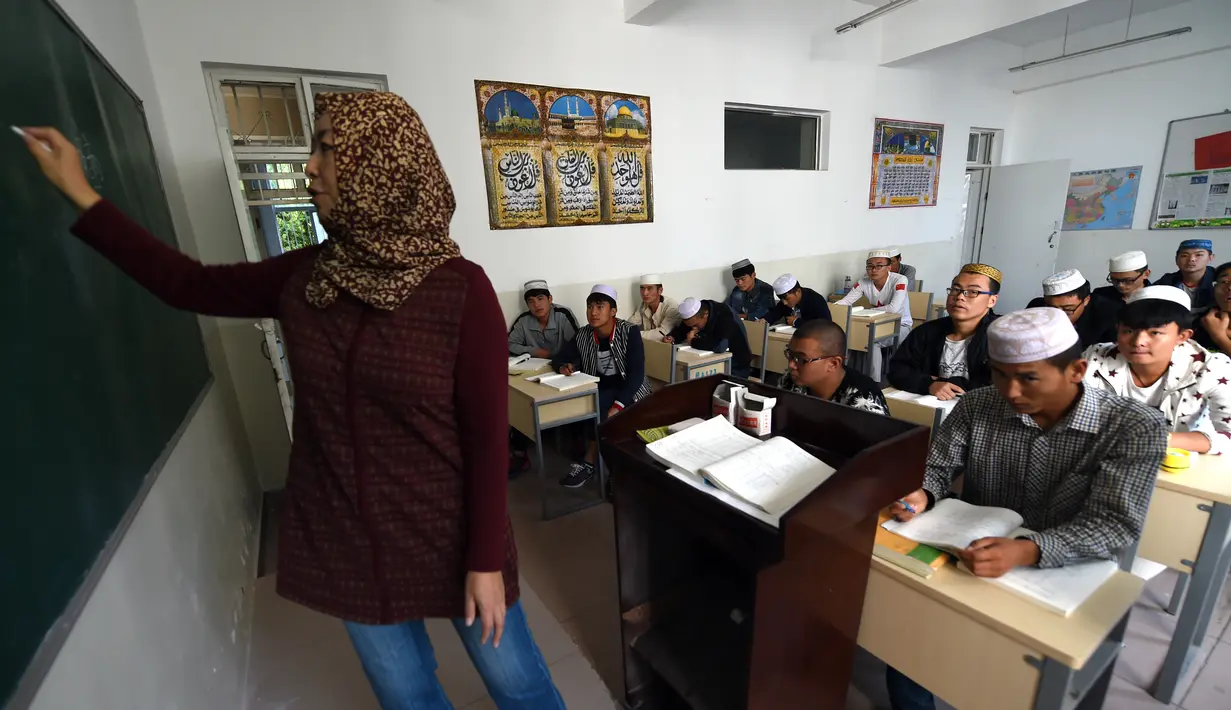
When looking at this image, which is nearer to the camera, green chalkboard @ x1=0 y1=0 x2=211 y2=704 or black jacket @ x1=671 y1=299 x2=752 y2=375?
green chalkboard @ x1=0 y1=0 x2=211 y2=704

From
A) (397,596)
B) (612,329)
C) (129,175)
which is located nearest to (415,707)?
(397,596)

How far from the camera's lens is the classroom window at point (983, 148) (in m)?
6.66

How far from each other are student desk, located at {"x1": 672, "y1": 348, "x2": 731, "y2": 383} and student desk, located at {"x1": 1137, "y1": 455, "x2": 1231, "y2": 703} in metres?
1.90

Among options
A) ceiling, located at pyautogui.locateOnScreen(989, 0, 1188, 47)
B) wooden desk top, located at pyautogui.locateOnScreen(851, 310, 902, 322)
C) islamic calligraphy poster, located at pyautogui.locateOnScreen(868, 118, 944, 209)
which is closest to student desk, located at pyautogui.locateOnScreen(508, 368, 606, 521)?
wooden desk top, located at pyautogui.locateOnScreen(851, 310, 902, 322)

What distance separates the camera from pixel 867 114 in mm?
5293

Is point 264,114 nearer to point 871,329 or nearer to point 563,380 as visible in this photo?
point 563,380

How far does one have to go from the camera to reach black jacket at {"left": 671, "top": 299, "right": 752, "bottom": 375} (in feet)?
11.6

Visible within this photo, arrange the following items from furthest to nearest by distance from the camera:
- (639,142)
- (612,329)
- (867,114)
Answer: (867,114) → (639,142) → (612,329)

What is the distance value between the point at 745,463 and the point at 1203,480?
1.39m

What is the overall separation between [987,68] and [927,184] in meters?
1.65

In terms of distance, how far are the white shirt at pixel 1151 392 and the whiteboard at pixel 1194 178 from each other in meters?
5.80

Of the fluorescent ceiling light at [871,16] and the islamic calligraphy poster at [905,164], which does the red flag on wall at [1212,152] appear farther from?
the fluorescent ceiling light at [871,16]

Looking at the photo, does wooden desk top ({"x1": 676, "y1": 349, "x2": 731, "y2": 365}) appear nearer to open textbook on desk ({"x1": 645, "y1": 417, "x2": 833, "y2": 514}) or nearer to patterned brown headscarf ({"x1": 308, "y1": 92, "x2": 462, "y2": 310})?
open textbook on desk ({"x1": 645, "y1": 417, "x2": 833, "y2": 514})

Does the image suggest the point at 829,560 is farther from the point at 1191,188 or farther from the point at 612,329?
the point at 1191,188
